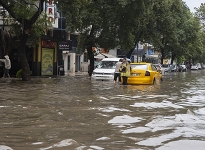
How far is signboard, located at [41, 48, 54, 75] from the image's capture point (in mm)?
29578

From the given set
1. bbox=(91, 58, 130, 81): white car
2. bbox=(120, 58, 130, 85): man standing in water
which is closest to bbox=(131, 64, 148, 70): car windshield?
bbox=(120, 58, 130, 85): man standing in water

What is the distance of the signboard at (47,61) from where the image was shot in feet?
97.0

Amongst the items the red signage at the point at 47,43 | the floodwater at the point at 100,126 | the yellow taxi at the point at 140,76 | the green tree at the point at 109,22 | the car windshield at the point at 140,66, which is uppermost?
the green tree at the point at 109,22

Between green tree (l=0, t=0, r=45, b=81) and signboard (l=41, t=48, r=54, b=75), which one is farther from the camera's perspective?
signboard (l=41, t=48, r=54, b=75)

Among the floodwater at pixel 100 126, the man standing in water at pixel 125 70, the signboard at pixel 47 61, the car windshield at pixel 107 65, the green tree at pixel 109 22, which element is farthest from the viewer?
the signboard at pixel 47 61

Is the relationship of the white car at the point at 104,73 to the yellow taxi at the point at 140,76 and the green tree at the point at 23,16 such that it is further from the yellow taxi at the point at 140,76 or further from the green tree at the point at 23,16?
the green tree at the point at 23,16

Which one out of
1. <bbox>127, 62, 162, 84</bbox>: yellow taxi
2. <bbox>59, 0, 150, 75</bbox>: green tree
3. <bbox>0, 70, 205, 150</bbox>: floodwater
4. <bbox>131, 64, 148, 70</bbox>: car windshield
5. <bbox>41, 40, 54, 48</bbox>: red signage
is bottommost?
<bbox>0, 70, 205, 150</bbox>: floodwater

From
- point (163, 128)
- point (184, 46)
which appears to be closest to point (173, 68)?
point (184, 46)

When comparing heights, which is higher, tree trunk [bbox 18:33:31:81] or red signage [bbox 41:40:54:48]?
red signage [bbox 41:40:54:48]

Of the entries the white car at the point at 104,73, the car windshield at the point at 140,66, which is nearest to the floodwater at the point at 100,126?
the car windshield at the point at 140,66

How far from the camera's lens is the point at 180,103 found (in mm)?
11328

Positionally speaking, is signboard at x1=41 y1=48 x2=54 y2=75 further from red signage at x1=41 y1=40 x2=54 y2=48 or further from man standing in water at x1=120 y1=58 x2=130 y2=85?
man standing in water at x1=120 y1=58 x2=130 y2=85

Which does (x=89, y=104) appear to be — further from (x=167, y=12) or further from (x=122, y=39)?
(x=167, y=12)

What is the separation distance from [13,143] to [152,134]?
252 centimetres
